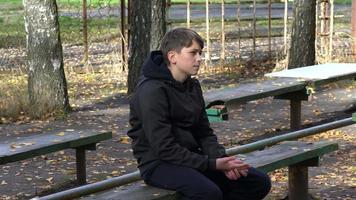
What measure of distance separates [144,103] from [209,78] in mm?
10998

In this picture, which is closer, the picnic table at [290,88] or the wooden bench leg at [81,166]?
the wooden bench leg at [81,166]

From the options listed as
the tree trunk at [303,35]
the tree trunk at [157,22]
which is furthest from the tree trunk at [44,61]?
the tree trunk at [303,35]

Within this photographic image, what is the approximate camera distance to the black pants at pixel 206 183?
470 centimetres

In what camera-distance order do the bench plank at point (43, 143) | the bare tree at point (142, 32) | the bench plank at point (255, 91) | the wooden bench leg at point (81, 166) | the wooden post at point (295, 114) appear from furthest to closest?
1. the bare tree at point (142, 32)
2. the wooden post at point (295, 114)
3. the bench plank at point (255, 91)
4. the wooden bench leg at point (81, 166)
5. the bench plank at point (43, 143)

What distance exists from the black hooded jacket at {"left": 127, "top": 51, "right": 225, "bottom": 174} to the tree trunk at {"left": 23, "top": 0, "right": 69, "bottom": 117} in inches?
257

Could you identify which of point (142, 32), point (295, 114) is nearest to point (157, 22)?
point (142, 32)

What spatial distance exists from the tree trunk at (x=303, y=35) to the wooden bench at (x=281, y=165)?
25.5 feet

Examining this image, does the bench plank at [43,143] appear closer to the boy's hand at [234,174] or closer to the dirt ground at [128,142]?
the dirt ground at [128,142]

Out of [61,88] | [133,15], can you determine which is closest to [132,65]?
[133,15]

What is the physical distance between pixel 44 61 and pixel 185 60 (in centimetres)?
681

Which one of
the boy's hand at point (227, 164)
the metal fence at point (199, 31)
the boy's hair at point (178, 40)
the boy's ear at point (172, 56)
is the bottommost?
the metal fence at point (199, 31)

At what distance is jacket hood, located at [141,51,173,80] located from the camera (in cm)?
478

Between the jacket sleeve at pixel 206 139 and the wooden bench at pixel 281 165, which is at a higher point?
the jacket sleeve at pixel 206 139

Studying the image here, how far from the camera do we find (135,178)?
5.35 metres
